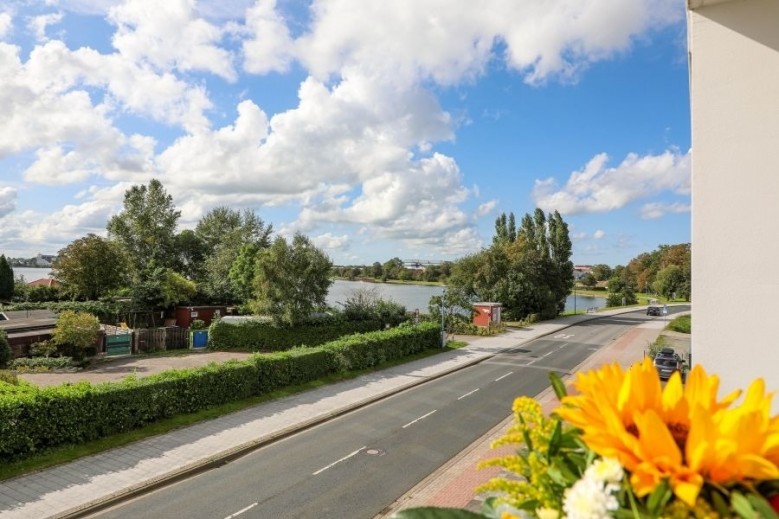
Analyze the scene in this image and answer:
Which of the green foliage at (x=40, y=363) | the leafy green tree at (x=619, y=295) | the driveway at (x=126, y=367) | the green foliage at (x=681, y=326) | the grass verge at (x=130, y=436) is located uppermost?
the leafy green tree at (x=619, y=295)

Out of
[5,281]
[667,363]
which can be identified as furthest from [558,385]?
[5,281]

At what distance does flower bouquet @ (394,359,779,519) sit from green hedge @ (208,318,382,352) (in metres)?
27.4

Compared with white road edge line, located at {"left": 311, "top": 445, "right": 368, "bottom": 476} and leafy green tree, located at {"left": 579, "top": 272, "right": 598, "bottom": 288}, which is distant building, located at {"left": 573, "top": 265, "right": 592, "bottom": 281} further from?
white road edge line, located at {"left": 311, "top": 445, "right": 368, "bottom": 476}

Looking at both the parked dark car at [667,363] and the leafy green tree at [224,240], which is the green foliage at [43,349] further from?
the parked dark car at [667,363]

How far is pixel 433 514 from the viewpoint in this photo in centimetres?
116

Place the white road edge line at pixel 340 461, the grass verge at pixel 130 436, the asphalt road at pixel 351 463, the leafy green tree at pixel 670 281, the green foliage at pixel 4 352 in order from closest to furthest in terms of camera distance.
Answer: the asphalt road at pixel 351 463, the grass verge at pixel 130 436, the white road edge line at pixel 340 461, the green foliage at pixel 4 352, the leafy green tree at pixel 670 281

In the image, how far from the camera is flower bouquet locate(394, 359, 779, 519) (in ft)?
3.22

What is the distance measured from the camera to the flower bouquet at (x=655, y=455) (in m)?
0.98

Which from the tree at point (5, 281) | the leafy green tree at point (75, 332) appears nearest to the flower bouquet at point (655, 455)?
the leafy green tree at point (75, 332)

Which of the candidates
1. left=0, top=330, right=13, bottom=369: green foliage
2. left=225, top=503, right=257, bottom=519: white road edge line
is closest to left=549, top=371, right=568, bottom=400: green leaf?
left=225, top=503, right=257, bottom=519: white road edge line

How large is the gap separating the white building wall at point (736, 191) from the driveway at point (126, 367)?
69.3ft

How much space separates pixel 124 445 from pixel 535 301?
41.4 m

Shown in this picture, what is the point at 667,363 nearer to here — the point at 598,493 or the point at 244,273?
the point at 598,493

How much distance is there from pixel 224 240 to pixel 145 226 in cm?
884
